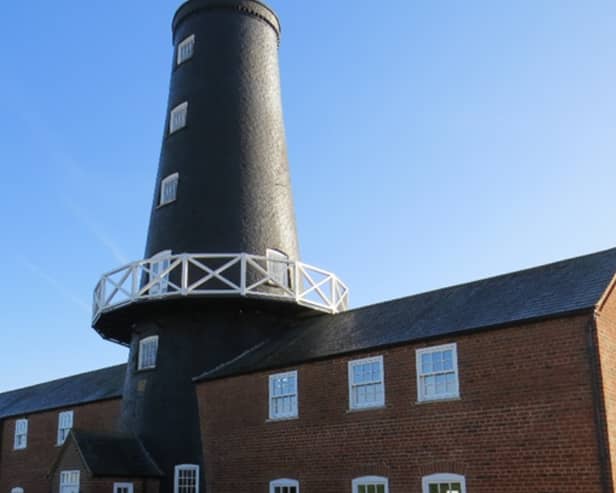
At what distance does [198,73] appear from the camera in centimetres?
2903

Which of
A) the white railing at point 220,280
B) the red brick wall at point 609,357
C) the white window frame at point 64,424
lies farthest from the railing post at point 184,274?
the red brick wall at point 609,357

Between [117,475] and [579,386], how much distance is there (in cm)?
1357

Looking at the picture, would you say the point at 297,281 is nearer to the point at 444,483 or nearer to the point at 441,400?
the point at 441,400

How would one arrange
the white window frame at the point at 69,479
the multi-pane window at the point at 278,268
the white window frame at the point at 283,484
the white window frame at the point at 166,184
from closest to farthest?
the white window frame at the point at 283,484
the white window frame at the point at 69,479
the multi-pane window at the point at 278,268
the white window frame at the point at 166,184

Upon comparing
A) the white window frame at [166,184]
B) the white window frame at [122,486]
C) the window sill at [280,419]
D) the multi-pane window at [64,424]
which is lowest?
the white window frame at [122,486]

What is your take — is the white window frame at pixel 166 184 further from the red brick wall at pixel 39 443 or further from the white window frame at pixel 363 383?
the white window frame at pixel 363 383

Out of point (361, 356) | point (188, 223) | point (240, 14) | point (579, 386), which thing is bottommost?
point (579, 386)

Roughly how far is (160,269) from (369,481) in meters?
10.8

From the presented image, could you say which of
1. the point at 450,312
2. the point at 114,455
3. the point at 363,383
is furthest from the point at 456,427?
the point at 114,455

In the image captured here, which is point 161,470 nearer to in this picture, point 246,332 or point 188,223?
point 246,332

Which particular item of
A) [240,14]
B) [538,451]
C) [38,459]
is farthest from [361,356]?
[38,459]

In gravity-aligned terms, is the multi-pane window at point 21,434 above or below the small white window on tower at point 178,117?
below

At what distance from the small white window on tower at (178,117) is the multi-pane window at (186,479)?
39.1 feet

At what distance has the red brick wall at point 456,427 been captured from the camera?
15914 millimetres
